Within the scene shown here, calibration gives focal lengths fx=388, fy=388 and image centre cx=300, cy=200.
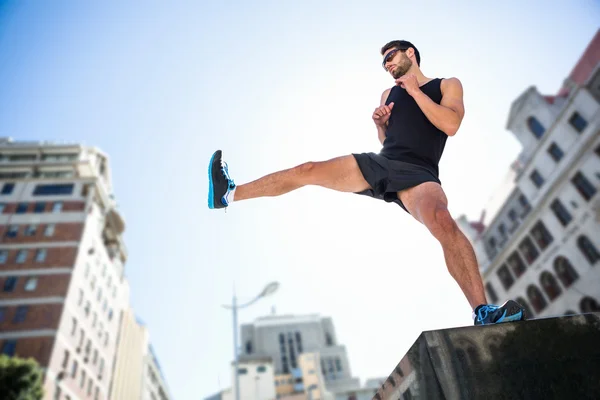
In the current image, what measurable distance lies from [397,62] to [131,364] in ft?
182

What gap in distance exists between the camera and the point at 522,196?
95.7 ft

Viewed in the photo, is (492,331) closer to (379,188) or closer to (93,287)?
(379,188)

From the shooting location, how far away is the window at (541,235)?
25.4 m

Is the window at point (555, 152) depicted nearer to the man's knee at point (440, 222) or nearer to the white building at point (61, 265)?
the man's knee at point (440, 222)

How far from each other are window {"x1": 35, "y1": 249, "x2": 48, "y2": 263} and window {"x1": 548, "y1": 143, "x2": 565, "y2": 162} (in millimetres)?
41888

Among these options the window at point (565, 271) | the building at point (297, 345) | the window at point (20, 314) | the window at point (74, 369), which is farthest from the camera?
the building at point (297, 345)

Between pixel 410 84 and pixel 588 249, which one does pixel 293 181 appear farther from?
Result: pixel 588 249

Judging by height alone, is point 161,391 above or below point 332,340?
below

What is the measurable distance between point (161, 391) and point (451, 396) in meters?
84.0

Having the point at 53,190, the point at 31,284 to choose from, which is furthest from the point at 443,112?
the point at 53,190

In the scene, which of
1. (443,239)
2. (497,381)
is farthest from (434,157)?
(497,381)

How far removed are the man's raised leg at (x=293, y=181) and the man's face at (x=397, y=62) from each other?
100 centimetres

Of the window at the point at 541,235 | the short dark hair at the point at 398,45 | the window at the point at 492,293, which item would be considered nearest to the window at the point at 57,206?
the window at the point at 492,293

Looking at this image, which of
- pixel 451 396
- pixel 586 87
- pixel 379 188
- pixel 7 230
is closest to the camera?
pixel 451 396
